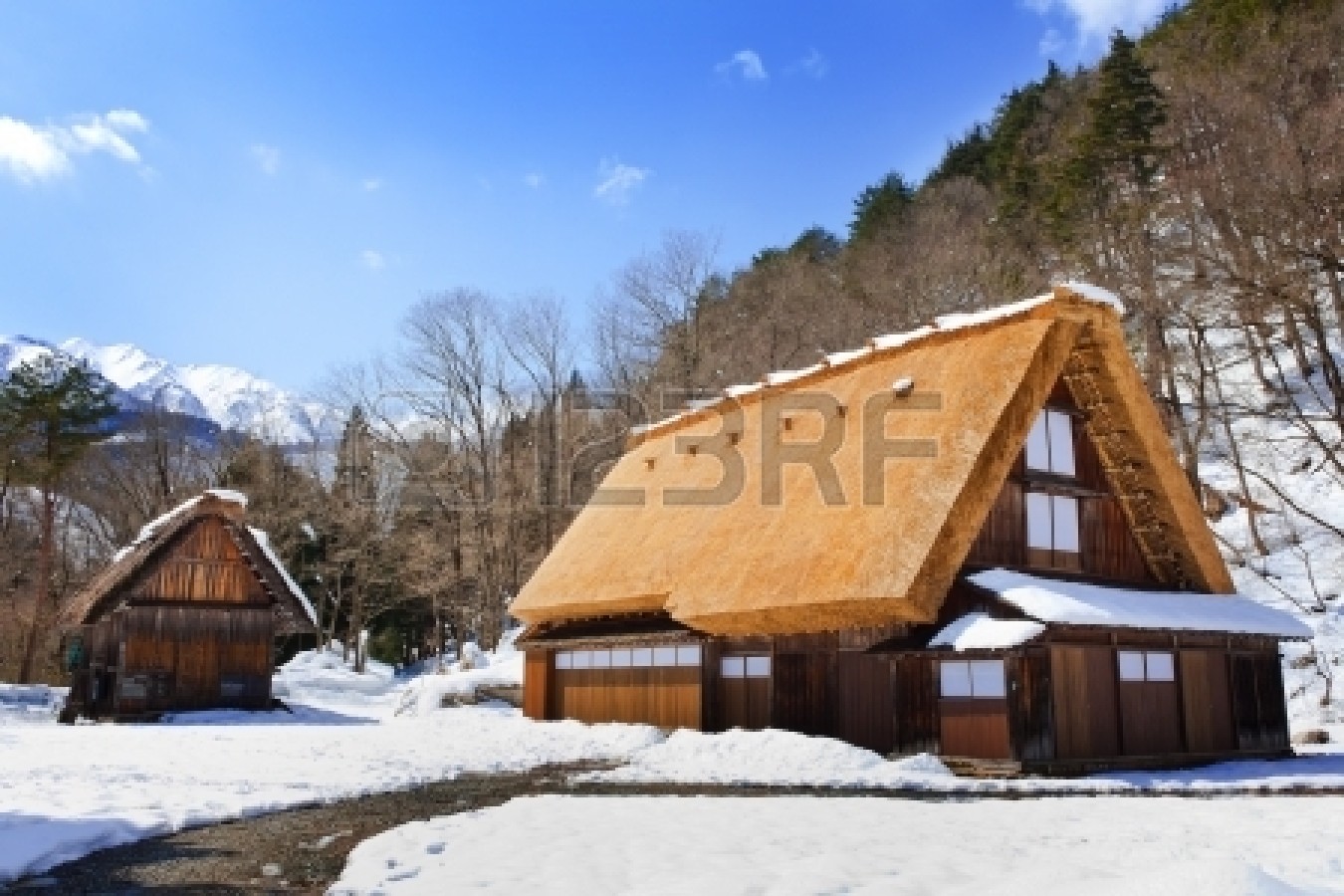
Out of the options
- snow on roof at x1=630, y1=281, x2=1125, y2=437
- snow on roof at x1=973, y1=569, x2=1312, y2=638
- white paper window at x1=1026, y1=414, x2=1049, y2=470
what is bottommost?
snow on roof at x1=973, y1=569, x2=1312, y2=638

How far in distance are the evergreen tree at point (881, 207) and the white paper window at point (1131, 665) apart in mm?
31621

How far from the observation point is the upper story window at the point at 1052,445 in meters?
17.2

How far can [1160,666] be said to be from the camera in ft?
52.8

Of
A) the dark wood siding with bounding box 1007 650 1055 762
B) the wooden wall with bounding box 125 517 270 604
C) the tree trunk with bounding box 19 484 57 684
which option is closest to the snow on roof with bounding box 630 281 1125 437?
the dark wood siding with bounding box 1007 650 1055 762

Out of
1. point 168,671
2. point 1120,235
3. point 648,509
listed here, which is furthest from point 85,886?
point 1120,235

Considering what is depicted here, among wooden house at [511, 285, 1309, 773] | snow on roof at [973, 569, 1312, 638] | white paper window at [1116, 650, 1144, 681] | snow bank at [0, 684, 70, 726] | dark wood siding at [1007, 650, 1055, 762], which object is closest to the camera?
dark wood siding at [1007, 650, 1055, 762]

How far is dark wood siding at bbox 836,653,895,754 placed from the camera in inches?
620

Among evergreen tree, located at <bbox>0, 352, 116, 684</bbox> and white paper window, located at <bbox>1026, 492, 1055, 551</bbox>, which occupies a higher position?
evergreen tree, located at <bbox>0, 352, 116, 684</bbox>

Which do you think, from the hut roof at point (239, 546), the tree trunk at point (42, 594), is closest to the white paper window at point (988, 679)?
the hut roof at point (239, 546)

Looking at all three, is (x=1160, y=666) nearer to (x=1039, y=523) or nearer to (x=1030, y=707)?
(x=1039, y=523)

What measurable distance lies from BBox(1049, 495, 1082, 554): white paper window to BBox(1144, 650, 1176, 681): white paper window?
2.30m

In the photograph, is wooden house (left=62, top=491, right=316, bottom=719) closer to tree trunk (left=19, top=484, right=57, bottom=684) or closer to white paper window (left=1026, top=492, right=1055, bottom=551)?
tree trunk (left=19, top=484, right=57, bottom=684)

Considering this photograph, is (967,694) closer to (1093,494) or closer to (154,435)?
(1093,494)

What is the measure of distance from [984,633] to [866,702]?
2.67 metres
